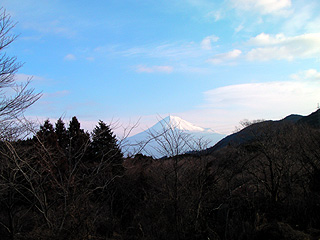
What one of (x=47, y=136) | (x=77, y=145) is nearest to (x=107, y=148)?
(x=77, y=145)

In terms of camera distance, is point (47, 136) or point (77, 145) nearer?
point (77, 145)

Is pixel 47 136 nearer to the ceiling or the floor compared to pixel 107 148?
nearer to the ceiling

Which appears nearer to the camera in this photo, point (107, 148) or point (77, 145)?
point (107, 148)

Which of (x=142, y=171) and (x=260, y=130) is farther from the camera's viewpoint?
(x=142, y=171)

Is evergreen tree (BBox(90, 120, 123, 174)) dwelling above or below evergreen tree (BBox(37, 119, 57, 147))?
below

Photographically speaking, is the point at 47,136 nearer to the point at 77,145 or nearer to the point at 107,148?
the point at 77,145

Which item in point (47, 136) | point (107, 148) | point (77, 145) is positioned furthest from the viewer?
point (47, 136)

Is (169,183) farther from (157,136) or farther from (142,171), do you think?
(142,171)

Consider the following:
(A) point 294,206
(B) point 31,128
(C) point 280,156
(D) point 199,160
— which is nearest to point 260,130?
(C) point 280,156

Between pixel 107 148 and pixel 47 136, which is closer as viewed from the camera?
pixel 107 148

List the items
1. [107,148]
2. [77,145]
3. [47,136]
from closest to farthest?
[107,148], [77,145], [47,136]

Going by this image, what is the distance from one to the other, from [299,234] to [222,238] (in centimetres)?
153

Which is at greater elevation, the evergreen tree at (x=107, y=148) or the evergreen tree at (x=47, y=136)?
the evergreen tree at (x=47, y=136)

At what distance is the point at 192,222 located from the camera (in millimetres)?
5625
